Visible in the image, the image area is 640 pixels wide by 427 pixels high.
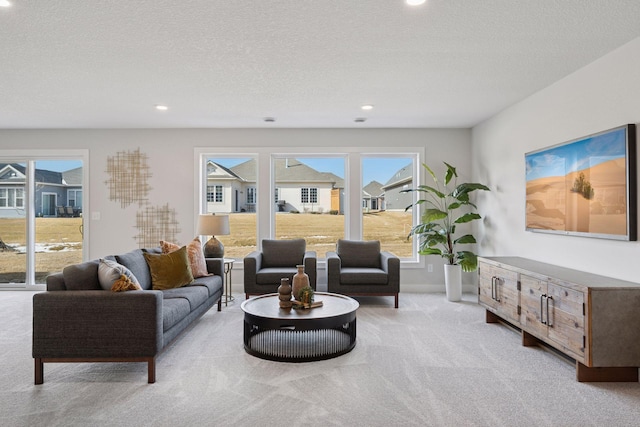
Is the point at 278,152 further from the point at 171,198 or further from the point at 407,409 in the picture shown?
the point at 407,409

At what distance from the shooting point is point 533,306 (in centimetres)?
339

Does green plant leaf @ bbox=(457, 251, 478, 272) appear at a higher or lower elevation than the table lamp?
lower

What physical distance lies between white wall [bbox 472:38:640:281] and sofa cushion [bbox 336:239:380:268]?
1525mm

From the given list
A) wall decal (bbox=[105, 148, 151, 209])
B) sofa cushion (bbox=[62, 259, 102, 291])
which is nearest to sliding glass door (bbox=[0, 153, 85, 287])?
wall decal (bbox=[105, 148, 151, 209])

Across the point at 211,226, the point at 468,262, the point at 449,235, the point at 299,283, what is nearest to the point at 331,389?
the point at 299,283

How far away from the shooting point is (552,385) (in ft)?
9.16

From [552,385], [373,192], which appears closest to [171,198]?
[373,192]

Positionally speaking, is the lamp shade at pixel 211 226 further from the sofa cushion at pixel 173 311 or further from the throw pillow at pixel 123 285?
the throw pillow at pixel 123 285

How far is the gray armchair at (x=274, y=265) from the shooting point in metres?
4.99

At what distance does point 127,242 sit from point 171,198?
0.93 metres

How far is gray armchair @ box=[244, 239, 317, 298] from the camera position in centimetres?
499

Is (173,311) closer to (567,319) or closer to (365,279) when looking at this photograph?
(365,279)

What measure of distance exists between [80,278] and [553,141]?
14.1 ft

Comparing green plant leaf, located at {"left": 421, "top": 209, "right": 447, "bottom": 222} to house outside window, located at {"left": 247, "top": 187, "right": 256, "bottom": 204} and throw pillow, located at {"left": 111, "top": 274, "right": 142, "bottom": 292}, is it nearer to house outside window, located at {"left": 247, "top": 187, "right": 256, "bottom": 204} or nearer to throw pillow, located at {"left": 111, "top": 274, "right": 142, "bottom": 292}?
house outside window, located at {"left": 247, "top": 187, "right": 256, "bottom": 204}
